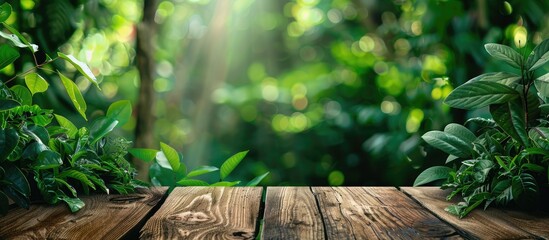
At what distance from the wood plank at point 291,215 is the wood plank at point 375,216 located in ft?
0.06

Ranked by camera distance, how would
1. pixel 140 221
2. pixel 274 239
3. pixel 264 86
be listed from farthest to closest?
pixel 264 86
pixel 140 221
pixel 274 239

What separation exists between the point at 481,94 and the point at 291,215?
438 millimetres

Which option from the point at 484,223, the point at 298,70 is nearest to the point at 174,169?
the point at 484,223

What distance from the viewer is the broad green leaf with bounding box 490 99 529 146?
3.66 ft

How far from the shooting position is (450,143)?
131 centimetres

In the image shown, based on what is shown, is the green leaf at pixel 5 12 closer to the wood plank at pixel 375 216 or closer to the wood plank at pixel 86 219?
the wood plank at pixel 86 219

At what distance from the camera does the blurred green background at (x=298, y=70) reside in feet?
7.52

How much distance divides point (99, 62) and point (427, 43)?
8.56 feet

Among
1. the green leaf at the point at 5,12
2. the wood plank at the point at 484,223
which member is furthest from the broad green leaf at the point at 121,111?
the wood plank at the point at 484,223

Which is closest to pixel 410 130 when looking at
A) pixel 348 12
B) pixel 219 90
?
pixel 348 12

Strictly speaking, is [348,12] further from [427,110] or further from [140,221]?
[140,221]

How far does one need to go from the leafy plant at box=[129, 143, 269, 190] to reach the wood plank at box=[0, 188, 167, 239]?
24cm

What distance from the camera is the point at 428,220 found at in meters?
1.01

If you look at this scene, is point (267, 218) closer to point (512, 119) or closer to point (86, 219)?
point (86, 219)
